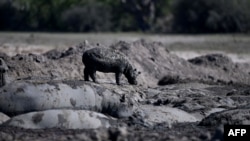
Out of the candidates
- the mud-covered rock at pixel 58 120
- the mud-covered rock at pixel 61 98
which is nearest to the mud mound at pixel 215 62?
the mud-covered rock at pixel 61 98

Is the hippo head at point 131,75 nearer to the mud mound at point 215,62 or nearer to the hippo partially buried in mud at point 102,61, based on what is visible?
the hippo partially buried in mud at point 102,61

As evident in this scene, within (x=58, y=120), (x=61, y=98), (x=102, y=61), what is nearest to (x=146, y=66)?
(x=102, y=61)

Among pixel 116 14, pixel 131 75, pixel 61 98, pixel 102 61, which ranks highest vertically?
pixel 116 14

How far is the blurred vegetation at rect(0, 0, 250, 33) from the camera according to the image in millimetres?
61812

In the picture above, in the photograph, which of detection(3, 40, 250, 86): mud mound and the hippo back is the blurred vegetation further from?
the hippo back

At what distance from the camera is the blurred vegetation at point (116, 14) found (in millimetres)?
61812

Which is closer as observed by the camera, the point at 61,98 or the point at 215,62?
the point at 61,98

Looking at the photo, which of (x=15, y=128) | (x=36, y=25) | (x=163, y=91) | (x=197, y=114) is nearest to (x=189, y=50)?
(x=163, y=91)

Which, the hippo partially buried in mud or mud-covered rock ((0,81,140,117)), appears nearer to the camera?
mud-covered rock ((0,81,140,117))

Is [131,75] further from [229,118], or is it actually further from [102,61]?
[229,118]

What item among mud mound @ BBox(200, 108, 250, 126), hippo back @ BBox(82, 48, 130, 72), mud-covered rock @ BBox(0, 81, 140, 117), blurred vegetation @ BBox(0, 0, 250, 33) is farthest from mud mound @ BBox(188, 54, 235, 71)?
blurred vegetation @ BBox(0, 0, 250, 33)

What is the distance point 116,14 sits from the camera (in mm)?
69000

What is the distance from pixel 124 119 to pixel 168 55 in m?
11.0

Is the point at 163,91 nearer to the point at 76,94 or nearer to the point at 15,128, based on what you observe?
the point at 76,94
